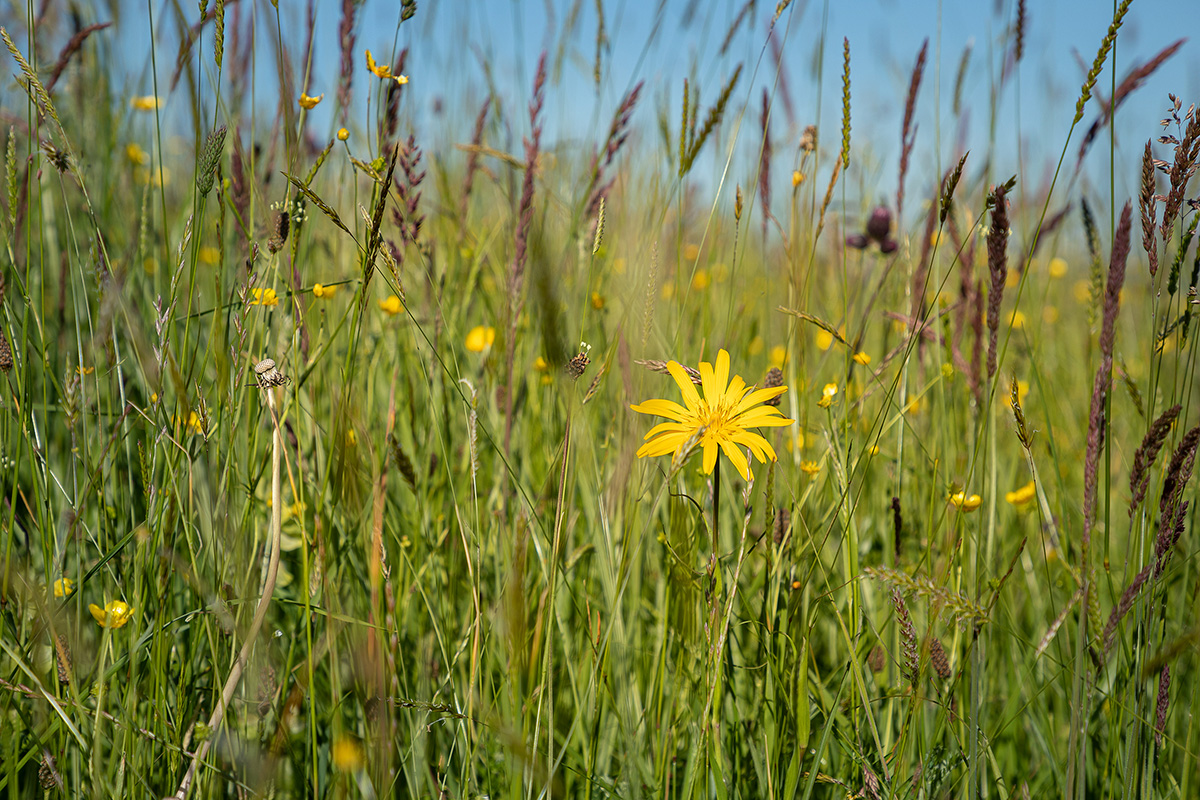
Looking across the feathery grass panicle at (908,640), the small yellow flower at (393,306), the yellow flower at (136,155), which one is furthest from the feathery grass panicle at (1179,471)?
the yellow flower at (136,155)

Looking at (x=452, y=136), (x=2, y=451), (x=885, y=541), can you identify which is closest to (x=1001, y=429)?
(x=885, y=541)

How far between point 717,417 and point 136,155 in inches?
96.3

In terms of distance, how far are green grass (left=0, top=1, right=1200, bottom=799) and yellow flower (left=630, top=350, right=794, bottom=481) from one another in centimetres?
5

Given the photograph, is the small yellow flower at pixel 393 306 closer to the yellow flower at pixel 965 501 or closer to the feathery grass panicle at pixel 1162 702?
the yellow flower at pixel 965 501

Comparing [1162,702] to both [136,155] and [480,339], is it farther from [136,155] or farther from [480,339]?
[136,155]

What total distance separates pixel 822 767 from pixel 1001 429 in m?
1.77

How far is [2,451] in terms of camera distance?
100cm

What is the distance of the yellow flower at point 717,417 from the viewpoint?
2.78 feet

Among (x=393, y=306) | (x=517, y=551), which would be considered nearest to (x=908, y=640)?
(x=517, y=551)

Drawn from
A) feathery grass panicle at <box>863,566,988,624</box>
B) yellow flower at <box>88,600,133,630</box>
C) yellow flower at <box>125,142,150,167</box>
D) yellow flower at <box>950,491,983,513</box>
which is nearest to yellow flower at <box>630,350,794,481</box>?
feathery grass panicle at <box>863,566,988,624</box>

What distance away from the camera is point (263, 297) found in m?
1.01

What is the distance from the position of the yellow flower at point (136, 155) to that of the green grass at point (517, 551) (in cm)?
43

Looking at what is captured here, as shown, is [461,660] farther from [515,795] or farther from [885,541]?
[885,541]

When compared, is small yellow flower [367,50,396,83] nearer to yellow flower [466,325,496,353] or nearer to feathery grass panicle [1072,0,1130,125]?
yellow flower [466,325,496,353]
